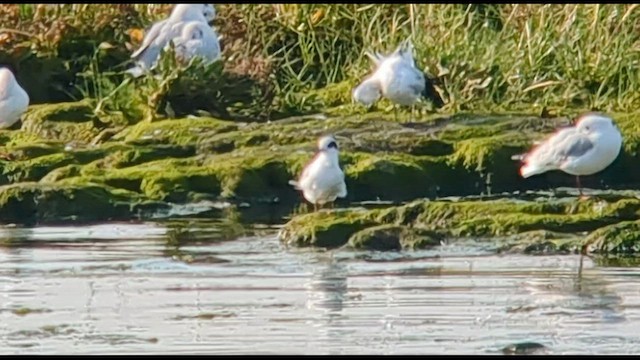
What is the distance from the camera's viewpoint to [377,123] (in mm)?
16828

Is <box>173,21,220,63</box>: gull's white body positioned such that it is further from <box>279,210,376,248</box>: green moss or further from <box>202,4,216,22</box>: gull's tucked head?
<box>279,210,376,248</box>: green moss

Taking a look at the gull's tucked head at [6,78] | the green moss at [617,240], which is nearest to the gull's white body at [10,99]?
the gull's tucked head at [6,78]

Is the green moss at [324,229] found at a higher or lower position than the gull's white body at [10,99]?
lower

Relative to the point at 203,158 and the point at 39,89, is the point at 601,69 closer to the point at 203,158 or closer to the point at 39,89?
the point at 203,158

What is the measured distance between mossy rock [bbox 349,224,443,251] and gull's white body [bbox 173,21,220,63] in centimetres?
649

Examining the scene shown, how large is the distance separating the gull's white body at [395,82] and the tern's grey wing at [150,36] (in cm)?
234

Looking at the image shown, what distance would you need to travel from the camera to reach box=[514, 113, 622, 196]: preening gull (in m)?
14.2

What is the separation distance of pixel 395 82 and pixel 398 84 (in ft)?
0.18

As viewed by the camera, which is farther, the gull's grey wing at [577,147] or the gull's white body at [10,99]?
the gull's white body at [10,99]

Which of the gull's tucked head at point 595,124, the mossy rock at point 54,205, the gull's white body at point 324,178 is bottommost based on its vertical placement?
the mossy rock at point 54,205

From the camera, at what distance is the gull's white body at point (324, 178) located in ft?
45.3

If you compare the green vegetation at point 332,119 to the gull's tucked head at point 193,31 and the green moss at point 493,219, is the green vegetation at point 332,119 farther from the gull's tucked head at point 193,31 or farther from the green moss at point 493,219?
the gull's tucked head at point 193,31

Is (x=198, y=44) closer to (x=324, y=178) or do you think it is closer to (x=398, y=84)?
(x=398, y=84)

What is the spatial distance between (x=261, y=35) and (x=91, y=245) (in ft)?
24.2
